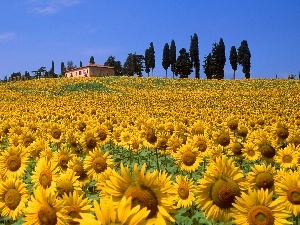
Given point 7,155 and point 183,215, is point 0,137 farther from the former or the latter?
point 183,215

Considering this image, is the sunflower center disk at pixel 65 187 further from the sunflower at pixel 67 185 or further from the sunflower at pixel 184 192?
the sunflower at pixel 184 192

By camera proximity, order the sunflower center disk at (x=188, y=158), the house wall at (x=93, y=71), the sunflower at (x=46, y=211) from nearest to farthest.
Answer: the sunflower at (x=46, y=211), the sunflower center disk at (x=188, y=158), the house wall at (x=93, y=71)

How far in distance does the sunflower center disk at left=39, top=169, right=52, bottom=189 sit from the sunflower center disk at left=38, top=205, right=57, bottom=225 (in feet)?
6.20

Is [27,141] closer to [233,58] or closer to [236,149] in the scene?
[236,149]

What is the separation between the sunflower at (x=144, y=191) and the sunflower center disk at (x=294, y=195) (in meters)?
2.40

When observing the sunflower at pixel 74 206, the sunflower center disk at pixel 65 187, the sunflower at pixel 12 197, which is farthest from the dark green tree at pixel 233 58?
the sunflower at pixel 74 206

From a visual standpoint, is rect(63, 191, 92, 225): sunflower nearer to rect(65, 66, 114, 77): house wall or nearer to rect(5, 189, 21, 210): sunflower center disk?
rect(5, 189, 21, 210): sunflower center disk

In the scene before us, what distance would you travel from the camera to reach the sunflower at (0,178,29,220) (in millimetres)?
5707

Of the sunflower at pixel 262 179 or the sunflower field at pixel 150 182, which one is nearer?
the sunflower field at pixel 150 182

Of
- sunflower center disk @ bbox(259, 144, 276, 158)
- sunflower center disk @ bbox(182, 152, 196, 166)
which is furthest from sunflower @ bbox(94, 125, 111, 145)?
sunflower center disk @ bbox(259, 144, 276, 158)

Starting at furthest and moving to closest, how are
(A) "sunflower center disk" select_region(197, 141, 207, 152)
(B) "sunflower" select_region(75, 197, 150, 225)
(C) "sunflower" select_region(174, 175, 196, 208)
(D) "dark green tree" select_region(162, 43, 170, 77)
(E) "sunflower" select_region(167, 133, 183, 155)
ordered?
(D) "dark green tree" select_region(162, 43, 170, 77), (E) "sunflower" select_region(167, 133, 183, 155), (A) "sunflower center disk" select_region(197, 141, 207, 152), (C) "sunflower" select_region(174, 175, 196, 208), (B) "sunflower" select_region(75, 197, 150, 225)

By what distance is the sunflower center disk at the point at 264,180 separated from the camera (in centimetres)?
590

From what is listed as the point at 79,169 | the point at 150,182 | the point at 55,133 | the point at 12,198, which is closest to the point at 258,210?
the point at 150,182

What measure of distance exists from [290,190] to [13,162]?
15.6 ft
